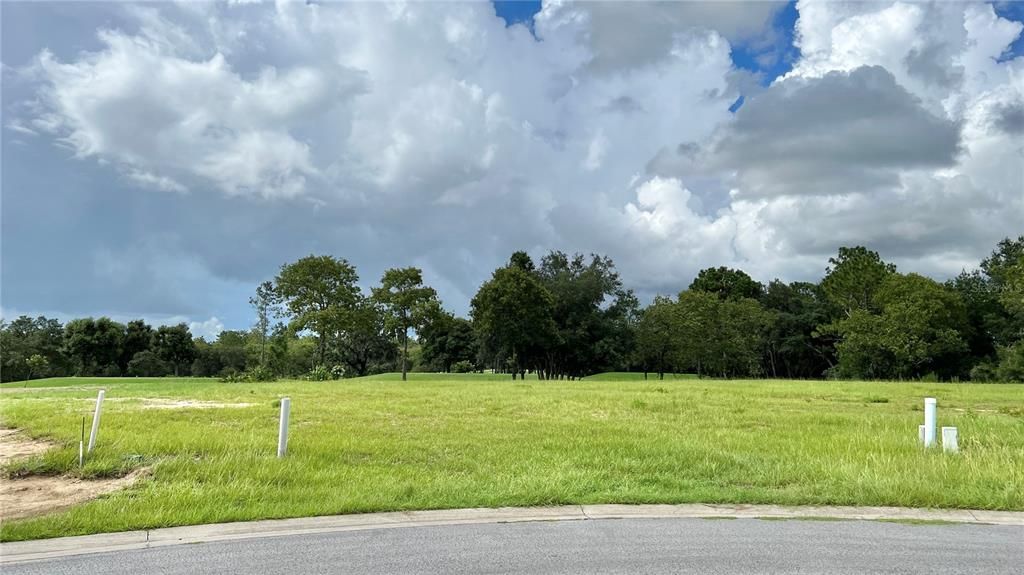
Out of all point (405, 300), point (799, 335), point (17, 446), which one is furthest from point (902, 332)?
point (17, 446)

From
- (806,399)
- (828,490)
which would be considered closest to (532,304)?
(806,399)

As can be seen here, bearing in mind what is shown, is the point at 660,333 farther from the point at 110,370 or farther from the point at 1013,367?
the point at 110,370

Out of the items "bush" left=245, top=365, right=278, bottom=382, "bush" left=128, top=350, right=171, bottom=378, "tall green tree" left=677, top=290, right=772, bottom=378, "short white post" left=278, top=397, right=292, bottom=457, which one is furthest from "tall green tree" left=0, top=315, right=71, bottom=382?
"short white post" left=278, top=397, right=292, bottom=457

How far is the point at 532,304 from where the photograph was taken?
51.9 meters

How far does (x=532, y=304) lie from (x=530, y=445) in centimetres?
4132

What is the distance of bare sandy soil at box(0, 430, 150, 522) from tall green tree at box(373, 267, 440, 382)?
40.6 metres

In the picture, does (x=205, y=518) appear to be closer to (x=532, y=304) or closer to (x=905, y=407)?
(x=905, y=407)

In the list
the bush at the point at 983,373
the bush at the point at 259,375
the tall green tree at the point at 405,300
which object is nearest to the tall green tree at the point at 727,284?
the bush at the point at 983,373

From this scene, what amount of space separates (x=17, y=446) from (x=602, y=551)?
35.6ft

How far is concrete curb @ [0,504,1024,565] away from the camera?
5.64 m

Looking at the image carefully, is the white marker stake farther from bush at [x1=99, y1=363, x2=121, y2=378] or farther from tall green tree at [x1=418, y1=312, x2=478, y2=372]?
bush at [x1=99, y1=363, x2=121, y2=378]

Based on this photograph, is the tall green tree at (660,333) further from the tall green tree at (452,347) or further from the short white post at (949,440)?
the short white post at (949,440)

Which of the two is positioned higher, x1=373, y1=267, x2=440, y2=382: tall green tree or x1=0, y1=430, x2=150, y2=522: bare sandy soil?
x1=373, y1=267, x2=440, y2=382: tall green tree

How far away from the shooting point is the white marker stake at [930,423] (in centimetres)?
962
